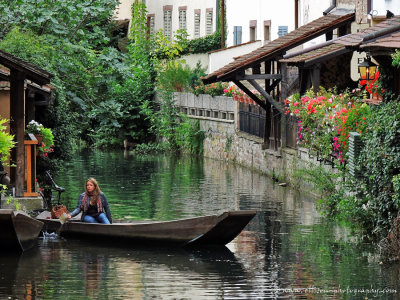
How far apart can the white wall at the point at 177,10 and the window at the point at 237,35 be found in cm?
470

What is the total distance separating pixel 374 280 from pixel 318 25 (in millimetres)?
18181

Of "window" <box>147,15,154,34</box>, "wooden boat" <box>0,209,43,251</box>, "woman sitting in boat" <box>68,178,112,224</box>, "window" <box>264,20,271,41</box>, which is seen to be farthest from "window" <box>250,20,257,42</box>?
"wooden boat" <box>0,209,43,251</box>

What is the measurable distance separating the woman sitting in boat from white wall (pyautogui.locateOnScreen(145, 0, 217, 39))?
35.3m

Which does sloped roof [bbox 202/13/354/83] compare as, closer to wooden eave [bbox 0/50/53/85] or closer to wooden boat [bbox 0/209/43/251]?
wooden eave [bbox 0/50/53/85]

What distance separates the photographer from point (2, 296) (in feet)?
49.2

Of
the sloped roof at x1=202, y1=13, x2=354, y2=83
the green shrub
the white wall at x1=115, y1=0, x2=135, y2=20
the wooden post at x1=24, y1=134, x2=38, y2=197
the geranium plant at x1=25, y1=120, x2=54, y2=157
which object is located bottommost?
the wooden post at x1=24, y1=134, x2=38, y2=197

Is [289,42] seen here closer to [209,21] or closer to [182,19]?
[209,21]

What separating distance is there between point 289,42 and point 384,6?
581 centimetres

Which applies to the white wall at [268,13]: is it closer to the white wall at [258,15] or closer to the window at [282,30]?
the white wall at [258,15]

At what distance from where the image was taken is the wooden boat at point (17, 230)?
18.7m

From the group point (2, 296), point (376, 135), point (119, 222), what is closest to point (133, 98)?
point (119, 222)

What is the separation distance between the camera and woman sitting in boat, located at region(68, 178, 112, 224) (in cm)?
2102

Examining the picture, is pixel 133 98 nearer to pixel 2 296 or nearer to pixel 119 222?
pixel 119 222

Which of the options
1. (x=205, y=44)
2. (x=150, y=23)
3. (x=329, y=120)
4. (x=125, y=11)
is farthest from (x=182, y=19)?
(x=329, y=120)
